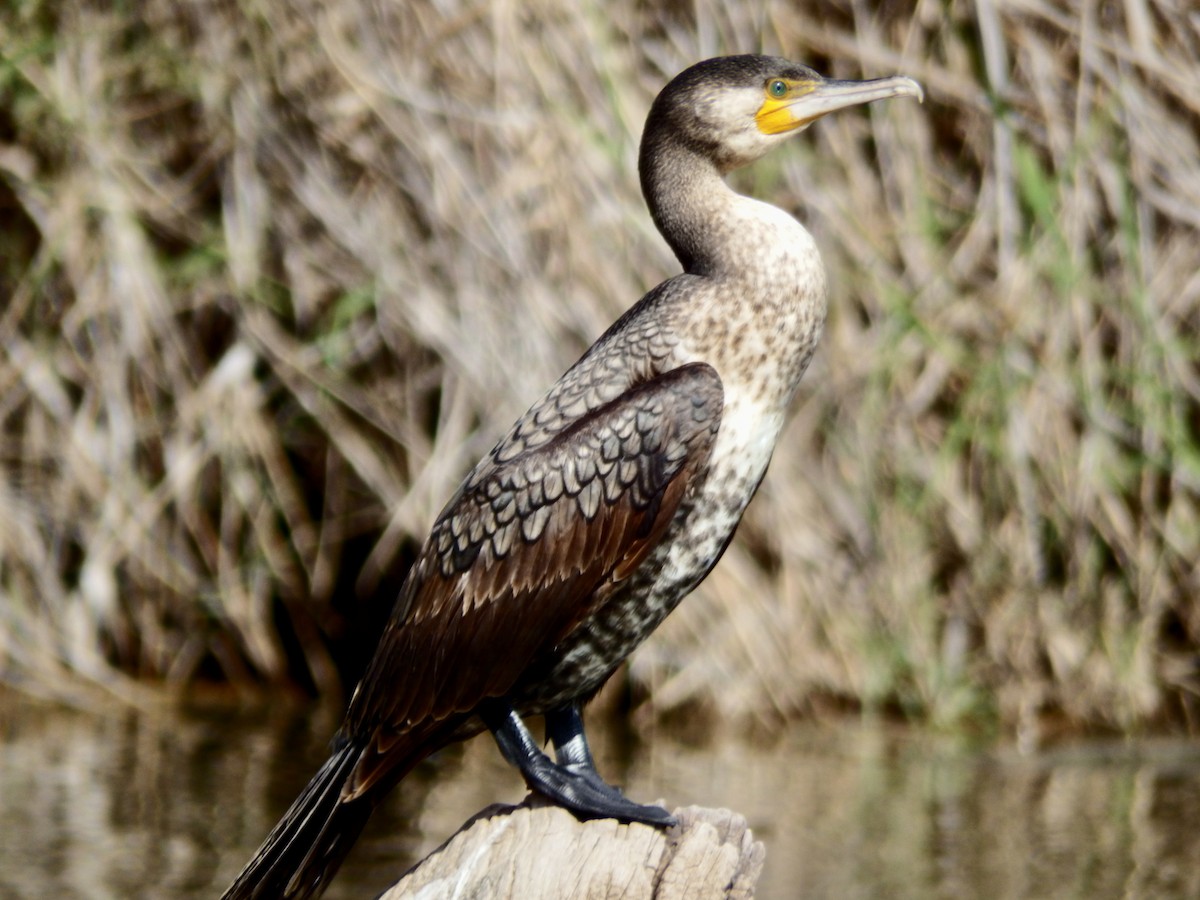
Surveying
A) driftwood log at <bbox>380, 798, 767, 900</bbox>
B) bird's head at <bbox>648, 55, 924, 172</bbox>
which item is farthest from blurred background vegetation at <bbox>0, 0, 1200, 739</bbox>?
driftwood log at <bbox>380, 798, 767, 900</bbox>

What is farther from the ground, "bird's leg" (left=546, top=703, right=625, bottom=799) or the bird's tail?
the bird's tail

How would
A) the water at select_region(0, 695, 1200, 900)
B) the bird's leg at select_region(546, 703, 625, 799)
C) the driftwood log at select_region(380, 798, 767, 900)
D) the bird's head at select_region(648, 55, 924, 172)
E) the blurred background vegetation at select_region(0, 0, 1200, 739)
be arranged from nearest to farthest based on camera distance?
the driftwood log at select_region(380, 798, 767, 900)
the bird's leg at select_region(546, 703, 625, 799)
the bird's head at select_region(648, 55, 924, 172)
the water at select_region(0, 695, 1200, 900)
the blurred background vegetation at select_region(0, 0, 1200, 739)

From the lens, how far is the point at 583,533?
3.30 m

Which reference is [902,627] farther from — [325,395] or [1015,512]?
[325,395]

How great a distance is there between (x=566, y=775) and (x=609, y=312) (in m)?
2.82

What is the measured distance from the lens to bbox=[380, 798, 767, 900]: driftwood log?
2941mm

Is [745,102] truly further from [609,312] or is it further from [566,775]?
[609,312]

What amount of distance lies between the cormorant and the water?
171 cm

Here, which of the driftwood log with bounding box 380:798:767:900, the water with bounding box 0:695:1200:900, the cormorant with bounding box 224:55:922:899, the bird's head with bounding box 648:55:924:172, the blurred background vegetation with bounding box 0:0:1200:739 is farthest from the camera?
the blurred background vegetation with bounding box 0:0:1200:739

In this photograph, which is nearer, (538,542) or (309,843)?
(309,843)

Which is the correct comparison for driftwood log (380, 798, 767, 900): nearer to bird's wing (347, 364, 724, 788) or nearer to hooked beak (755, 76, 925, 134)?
bird's wing (347, 364, 724, 788)

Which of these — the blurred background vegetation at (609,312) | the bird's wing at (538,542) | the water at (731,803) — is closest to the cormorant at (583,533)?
the bird's wing at (538,542)

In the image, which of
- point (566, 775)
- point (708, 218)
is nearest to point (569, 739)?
point (566, 775)

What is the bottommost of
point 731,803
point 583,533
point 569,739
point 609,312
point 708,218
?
point 731,803
